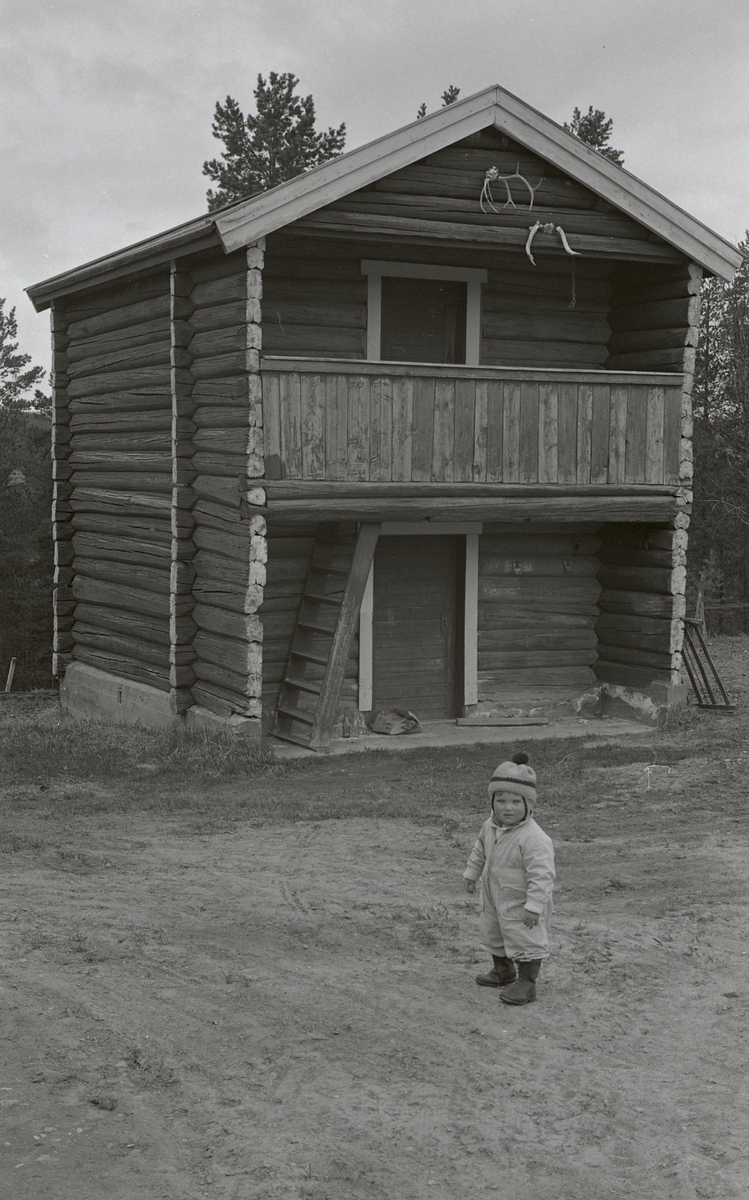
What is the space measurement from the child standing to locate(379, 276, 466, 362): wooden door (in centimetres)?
847

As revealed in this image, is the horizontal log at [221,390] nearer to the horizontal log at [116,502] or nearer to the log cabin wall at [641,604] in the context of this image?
the horizontal log at [116,502]

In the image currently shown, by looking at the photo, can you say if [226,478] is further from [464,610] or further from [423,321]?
[464,610]

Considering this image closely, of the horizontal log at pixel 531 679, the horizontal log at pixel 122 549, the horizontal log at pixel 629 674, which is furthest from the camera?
the horizontal log at pixel 531 679

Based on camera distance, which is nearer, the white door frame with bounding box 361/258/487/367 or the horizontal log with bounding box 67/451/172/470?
the white door frame with bounding box 361/258/487/367

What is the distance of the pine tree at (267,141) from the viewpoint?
3581cm

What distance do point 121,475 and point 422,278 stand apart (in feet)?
13.8

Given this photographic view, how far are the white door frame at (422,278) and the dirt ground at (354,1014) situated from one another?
219 inches

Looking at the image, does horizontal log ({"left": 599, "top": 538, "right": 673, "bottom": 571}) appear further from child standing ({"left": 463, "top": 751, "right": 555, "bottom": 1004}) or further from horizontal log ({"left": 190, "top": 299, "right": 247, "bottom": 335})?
child standing ({"left": 463, "top": 751, "right": 555, "bottom": 1004})

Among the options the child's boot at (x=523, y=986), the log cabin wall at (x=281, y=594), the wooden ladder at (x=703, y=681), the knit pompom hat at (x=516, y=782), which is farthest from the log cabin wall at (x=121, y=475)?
the child's boot at (x=523, y=986)

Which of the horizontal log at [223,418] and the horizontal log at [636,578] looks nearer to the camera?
the horizontal log at [223,418]

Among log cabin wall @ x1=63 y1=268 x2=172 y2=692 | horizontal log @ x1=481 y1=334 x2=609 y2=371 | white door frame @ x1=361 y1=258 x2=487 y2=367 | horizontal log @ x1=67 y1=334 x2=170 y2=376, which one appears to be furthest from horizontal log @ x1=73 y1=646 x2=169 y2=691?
horizontal log @ x1=481 y1=334 x2=609 y2=371

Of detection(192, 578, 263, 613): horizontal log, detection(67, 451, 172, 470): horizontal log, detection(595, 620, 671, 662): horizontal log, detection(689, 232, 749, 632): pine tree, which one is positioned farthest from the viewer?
detection(689, 232, 749, 632): pine tree

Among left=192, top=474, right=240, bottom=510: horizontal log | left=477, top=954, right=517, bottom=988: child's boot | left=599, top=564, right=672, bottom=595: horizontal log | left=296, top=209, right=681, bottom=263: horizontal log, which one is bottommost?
left=477, top=954, right=517, bottom=988: child's boot

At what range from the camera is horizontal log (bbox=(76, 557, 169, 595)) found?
1478cm
